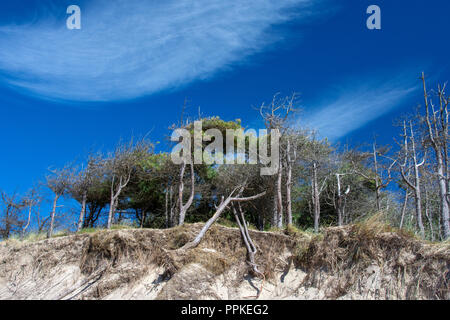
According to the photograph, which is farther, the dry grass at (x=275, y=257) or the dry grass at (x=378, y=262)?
the dry grass at (x=275, y=257)

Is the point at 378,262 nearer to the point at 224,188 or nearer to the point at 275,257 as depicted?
the point at 275,257

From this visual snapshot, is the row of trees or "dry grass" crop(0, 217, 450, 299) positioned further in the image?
the row of trees

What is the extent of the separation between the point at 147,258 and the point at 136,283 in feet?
2.79

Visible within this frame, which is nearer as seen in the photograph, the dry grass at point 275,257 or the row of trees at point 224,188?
the dry grass at point 275,257

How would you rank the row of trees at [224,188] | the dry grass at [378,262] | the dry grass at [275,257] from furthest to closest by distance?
the row of trees at [224,188]
the dry grass at [275,257]
the dry grass at [378,262]

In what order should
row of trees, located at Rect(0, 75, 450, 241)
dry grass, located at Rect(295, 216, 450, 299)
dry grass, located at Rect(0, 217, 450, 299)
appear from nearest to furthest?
dry grass, located at Rect(295, 216, 450, 299)
dry grass, located at Rect(0, 217, 450, 299)
row of trees, located at Rect(0, 75, 450, 241)

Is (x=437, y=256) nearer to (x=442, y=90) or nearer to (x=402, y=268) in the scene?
(x=402, y=268)

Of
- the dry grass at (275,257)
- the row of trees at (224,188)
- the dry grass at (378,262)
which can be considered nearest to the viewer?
the dry grass at (378,262)

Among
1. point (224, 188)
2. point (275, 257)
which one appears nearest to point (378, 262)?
point (275, 257)

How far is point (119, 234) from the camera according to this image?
10.8m

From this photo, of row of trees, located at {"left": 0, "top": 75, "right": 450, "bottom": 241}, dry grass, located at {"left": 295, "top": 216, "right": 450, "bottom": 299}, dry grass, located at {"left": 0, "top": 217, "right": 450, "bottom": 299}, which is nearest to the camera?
dry grass, located at {"left": 295, "top": 216, "right": 450, "bottom": 299}

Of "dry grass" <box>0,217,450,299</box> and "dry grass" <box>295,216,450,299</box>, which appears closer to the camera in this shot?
"dry grass" <box>295,216,450,299</box>

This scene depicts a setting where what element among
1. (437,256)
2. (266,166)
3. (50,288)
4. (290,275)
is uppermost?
(266,166)
